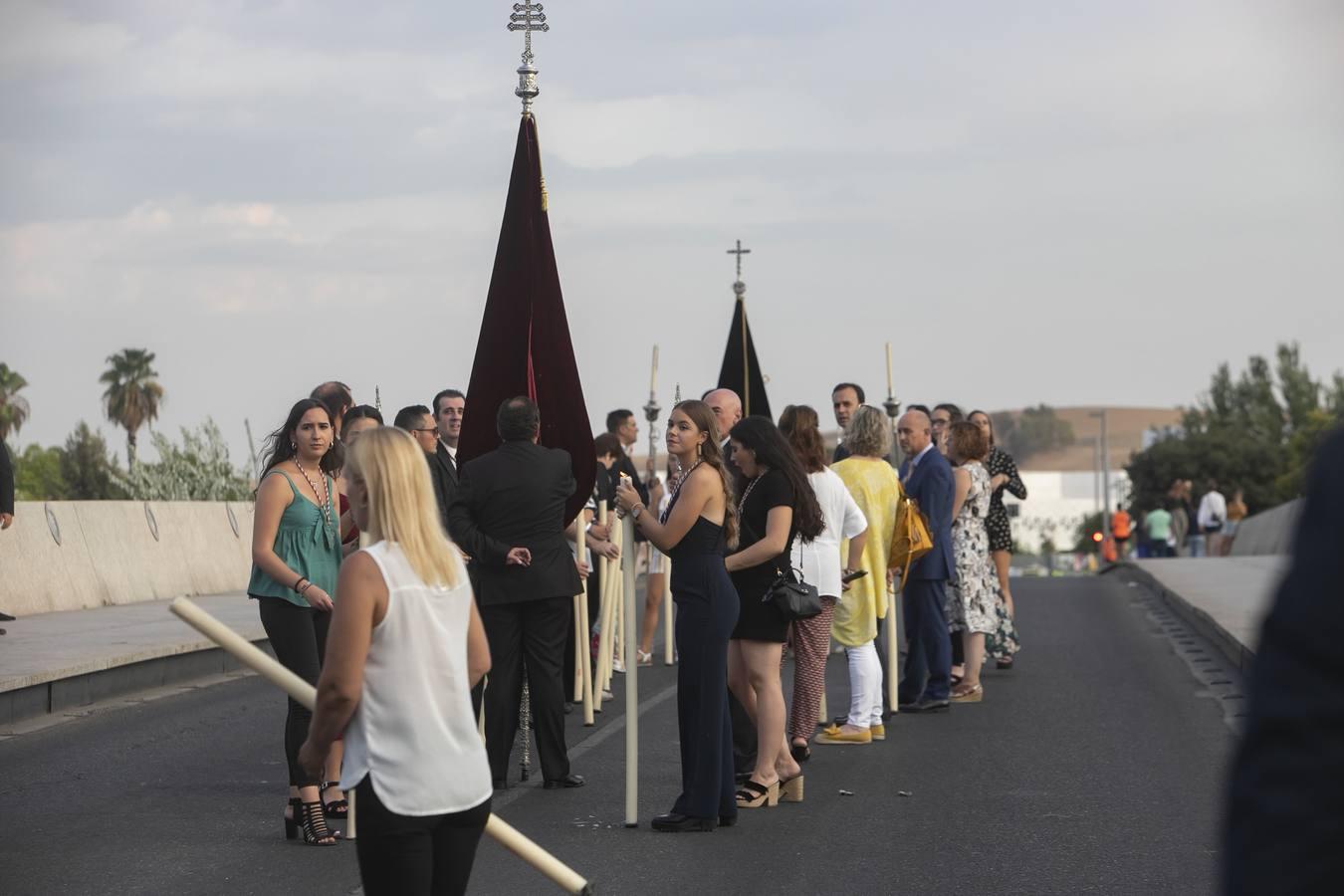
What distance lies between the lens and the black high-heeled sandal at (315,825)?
26.1ft

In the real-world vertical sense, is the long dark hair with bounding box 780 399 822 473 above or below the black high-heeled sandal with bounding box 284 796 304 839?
above

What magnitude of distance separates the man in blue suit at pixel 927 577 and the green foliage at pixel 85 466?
22.1m

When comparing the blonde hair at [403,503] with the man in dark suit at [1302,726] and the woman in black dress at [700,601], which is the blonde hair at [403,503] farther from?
the woman in black dress at [700,601]

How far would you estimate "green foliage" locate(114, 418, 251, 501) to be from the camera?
27.9m

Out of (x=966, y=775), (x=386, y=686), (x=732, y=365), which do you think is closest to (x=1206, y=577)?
(x=732, y=365)

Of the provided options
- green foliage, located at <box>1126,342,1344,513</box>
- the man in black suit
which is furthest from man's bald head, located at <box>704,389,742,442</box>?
green foliage, located at <box>1126,342,1344,513</box>

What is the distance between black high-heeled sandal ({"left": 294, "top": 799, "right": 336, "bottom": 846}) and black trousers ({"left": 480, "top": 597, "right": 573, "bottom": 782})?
1.46 m

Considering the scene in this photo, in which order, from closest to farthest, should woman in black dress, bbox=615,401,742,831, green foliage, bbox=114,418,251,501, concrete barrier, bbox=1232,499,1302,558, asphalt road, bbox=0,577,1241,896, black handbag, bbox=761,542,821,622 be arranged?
1. asphalt road, bbox=0,577,1241,896
2. woman in black dress, bbox=615,401,742,831
3. black handbag, bbox=761,542,821,622
4. green foliage, bbox=114,418,251,501
5. concrete barrier, bbox=1232,499,1302,558

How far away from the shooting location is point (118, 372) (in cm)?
6756

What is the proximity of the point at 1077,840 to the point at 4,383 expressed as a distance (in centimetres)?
6371

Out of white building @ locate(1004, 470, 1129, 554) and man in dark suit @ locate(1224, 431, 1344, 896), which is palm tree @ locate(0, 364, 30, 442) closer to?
man in dark suit @ locate(1224, 431, 1344, 896)

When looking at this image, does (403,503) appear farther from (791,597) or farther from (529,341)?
(529,341)

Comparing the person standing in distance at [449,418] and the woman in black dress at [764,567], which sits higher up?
the person standing in distance at [449,418]

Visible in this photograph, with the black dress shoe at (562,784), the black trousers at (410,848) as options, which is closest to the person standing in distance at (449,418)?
the black dress shoe at (562,784)
